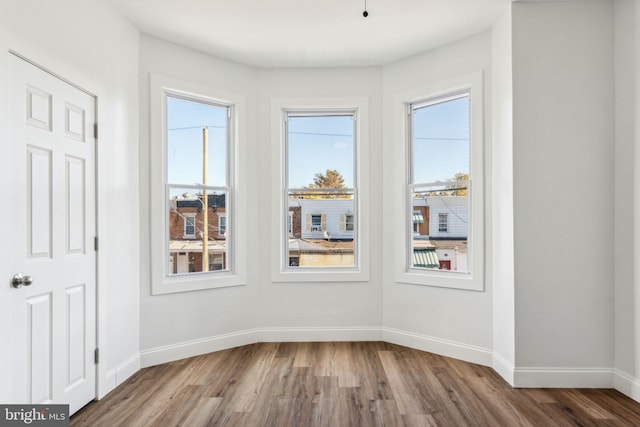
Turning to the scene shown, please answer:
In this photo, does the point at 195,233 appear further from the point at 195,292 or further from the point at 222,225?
the point at 195,292

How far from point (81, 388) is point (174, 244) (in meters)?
1.41

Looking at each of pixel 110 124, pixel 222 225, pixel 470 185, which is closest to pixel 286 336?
pixel 222 225

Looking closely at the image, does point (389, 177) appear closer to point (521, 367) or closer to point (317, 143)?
point (317, 143)

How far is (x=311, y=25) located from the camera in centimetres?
341

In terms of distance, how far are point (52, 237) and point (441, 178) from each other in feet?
10.3

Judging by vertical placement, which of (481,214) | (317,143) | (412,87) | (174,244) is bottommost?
(174,244)

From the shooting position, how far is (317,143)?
438cm

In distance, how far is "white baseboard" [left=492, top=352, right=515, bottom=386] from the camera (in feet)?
10.2

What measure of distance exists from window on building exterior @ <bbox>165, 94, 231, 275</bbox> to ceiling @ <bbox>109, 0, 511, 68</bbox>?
0.60m

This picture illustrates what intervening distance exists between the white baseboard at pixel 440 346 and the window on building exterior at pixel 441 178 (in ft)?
2.20

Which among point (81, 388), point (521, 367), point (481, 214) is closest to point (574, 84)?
point (481, 214)

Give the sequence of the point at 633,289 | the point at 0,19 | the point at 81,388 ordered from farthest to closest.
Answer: the point at 633,289
the point at 81,388
the point at 0,19

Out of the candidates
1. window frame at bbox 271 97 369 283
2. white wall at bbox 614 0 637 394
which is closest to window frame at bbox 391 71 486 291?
window frame at bbox 271 97 369 283

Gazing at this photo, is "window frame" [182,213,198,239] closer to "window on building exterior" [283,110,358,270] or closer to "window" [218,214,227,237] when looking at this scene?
"window" [218,214,227,237]
